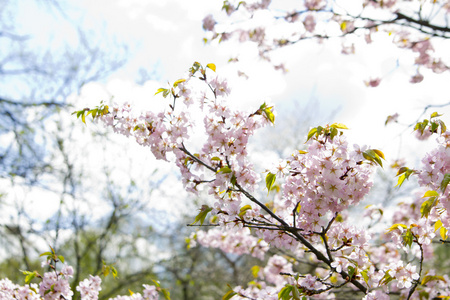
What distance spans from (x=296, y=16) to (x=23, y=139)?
Answer: 3.85m

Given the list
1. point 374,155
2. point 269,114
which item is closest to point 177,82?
point 269,114

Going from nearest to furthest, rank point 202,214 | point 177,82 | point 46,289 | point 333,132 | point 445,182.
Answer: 1. point 445,182
2. point 333,132
3. point 202,214
4. point 177,82
5. point 46,289

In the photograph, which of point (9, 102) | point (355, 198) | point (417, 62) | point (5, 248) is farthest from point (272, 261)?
point (5, 248)

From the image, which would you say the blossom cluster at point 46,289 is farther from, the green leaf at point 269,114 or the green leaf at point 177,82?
the green leaf at point 269,114

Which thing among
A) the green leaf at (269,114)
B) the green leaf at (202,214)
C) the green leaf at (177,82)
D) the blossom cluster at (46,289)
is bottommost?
the blossom cluster at (46,289)

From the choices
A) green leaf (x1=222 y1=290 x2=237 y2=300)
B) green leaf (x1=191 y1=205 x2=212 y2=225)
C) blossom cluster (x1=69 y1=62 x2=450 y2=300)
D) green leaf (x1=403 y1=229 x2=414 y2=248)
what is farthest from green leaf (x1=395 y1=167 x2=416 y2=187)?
green leaf (x1=222 y1=290 x2=237 y2=300)

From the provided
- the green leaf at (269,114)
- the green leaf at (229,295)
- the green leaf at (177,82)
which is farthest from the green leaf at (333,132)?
the green leaf at (229,295)

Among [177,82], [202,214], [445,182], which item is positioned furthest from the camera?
[177,82]

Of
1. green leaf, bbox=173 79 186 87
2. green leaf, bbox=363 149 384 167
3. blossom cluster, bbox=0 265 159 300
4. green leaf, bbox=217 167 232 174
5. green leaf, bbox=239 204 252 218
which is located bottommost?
blossom cluster, bbox=0 265 159 300

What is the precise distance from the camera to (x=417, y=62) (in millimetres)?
4133

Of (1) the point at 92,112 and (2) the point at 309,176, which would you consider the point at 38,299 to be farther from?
(2) the point at 309,176

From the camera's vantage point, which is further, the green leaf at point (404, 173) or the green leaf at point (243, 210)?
the green leaf at point (243, 210)

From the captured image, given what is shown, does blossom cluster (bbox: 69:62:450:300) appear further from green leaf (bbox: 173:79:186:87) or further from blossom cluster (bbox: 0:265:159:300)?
blossom cluster (bbox: 0:265:159:300)

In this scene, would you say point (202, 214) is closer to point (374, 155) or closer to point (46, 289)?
point (374, 155)
